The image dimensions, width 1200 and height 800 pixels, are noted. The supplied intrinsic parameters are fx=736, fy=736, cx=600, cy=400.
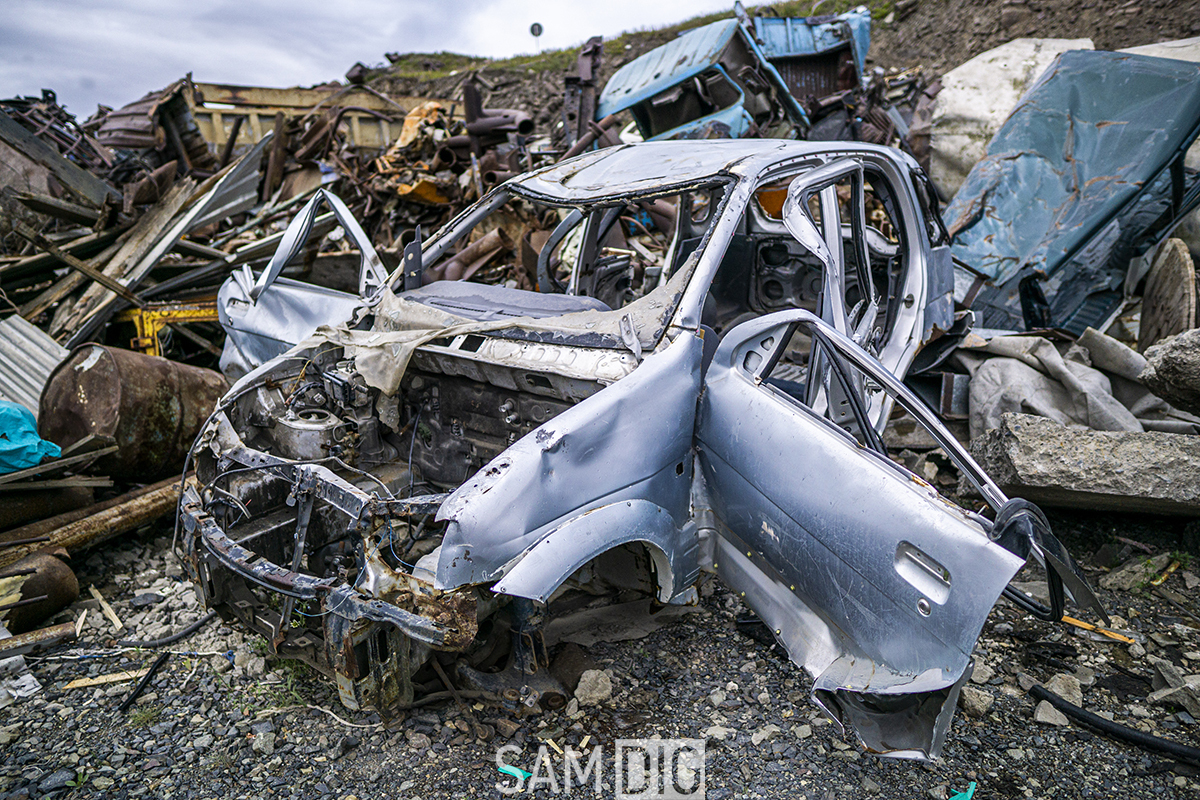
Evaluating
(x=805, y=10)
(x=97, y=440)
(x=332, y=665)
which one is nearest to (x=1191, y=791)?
(x=332, y=665)

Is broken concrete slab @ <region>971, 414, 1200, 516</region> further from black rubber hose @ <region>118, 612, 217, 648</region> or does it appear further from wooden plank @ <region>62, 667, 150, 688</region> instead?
wooden plank @ <region>62, 667, 150, 688</region>

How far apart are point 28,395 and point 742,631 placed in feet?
16.7

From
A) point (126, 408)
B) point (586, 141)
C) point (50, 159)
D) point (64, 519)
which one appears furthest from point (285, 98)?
point (64, 519)

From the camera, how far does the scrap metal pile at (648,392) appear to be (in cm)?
211

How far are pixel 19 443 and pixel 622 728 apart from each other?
134 inches

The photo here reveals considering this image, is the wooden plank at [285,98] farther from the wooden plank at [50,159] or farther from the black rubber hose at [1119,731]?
the black rubber hose at [1119,731]

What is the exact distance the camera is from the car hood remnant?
5.50 m

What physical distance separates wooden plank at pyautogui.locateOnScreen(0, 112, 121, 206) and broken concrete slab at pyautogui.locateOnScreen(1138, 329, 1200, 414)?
8.17 meters

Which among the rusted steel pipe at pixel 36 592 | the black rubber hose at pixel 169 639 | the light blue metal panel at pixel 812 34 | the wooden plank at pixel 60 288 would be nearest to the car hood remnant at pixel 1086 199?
the light blue metal panel at pixel 812 34

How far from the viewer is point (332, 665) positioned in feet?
7.37

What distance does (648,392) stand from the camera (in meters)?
2.36

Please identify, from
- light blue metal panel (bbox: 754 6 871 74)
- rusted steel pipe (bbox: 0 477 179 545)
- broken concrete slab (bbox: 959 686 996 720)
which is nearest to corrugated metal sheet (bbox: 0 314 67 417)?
rusted steel pipe (bbox: 0 477 179 545)

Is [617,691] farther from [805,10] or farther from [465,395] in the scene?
[805,10]

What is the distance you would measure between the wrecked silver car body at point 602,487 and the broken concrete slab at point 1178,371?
134 cm
